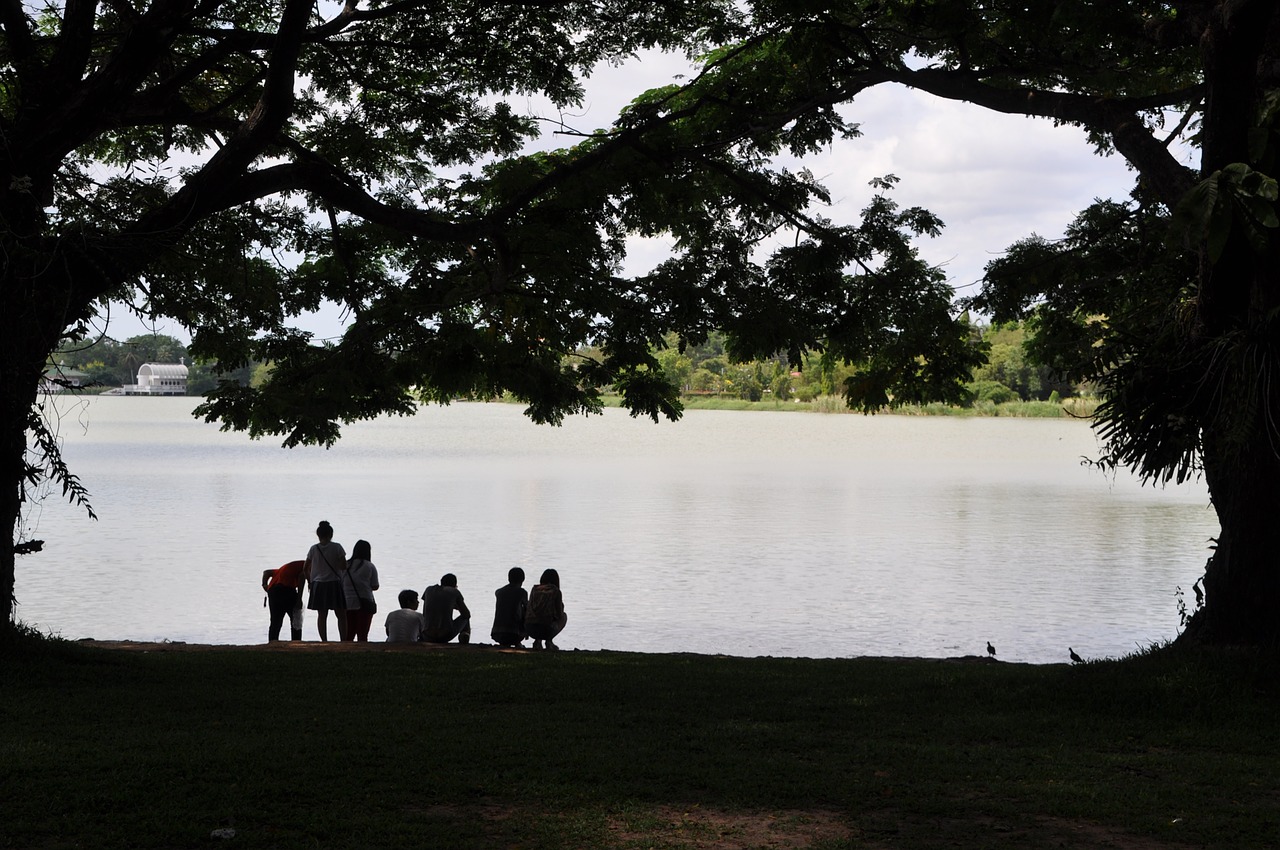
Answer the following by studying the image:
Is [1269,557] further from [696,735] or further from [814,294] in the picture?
[814,294]

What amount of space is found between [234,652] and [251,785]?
19.6ft

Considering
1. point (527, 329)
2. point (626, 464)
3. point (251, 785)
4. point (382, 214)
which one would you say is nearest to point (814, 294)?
point (527, 329)

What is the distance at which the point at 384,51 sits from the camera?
577 inches

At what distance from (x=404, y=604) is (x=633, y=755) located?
7551mm

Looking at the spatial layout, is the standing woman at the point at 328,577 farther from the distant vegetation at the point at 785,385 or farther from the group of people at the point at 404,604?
the distant vegetation at the point at 785,385

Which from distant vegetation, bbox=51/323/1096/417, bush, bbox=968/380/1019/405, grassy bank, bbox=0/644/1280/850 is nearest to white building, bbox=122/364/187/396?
distant vegetation, bbox=51/323/1096/417

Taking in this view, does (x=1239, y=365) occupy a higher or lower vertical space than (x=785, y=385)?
lower

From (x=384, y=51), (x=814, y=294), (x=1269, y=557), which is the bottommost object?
(x=1269, y=557)

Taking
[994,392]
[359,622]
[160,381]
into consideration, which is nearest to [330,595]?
[359,622]

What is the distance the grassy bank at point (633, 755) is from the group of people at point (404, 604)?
3186mm

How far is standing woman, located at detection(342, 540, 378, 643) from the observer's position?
568 inches

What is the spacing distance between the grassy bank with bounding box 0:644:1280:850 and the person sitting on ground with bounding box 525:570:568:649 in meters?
3.31

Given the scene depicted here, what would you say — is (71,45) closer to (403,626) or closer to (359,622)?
(403,626)

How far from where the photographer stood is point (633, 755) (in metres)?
7.32
